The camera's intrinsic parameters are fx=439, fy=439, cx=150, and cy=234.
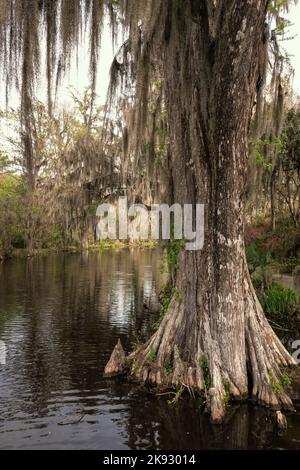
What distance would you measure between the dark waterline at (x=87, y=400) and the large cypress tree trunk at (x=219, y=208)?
50 cm

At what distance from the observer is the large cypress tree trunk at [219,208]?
647cm

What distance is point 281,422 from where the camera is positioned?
584 cm

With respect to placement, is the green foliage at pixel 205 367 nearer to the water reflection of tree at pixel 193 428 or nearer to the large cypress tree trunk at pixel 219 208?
the large cypress tree trunk at pixel 219 208

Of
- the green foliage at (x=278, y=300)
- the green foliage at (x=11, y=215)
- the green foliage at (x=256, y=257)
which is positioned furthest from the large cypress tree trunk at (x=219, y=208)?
the green foliage at (x=11, y=215)

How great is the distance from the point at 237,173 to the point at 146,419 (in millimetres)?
3926

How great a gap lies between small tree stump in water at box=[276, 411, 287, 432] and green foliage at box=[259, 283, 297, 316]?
19.9ft

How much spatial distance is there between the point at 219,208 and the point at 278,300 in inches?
228

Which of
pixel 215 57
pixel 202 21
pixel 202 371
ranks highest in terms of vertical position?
pixel 202 21

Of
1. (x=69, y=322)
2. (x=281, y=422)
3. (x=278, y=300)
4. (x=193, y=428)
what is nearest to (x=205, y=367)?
(x=193, y=428)

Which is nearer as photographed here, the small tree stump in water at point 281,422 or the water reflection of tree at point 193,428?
the water reflection of tree at point 193,428

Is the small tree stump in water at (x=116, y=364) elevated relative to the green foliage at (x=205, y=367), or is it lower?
lower
